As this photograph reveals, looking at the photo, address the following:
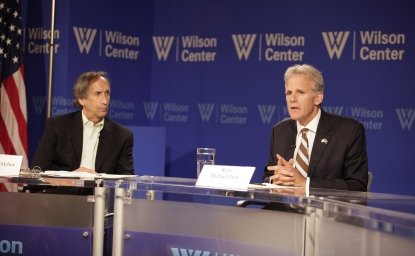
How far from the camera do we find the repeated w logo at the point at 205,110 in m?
7.29

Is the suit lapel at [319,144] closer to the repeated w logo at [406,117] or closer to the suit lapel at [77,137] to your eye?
the suit lapel at [77,137]

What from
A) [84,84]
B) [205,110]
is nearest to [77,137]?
[84,84]

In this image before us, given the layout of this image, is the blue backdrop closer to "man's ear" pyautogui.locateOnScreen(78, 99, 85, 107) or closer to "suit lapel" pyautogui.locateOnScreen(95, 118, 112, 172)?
"man's ear" pyautogui.locateOnScreen(78, 99, 85, 107)

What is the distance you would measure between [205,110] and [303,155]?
3.36m

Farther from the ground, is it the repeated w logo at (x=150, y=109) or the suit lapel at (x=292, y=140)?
the repeated w logo at (x=150, y=109)

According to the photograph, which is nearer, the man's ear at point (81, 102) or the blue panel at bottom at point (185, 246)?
the blue panel at bottom at point (185, 246)

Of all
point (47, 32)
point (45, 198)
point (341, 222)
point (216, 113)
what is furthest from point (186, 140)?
point (341, 222)

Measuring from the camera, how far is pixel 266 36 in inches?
274

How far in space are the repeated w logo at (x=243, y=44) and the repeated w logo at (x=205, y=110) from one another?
22.0 inches

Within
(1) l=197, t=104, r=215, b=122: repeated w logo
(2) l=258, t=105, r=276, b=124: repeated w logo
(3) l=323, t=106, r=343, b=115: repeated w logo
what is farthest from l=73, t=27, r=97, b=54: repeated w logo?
(3) l=323, t=106, r=343, b=115: repeated w logo

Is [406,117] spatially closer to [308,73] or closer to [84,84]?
[308,73]

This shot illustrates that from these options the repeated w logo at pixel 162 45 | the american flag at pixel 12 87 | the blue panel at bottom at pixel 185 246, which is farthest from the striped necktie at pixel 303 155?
the repeated w logo at pixel 162 45

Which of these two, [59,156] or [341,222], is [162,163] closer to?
[59,156]

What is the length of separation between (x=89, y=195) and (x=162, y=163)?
3.33 meters
